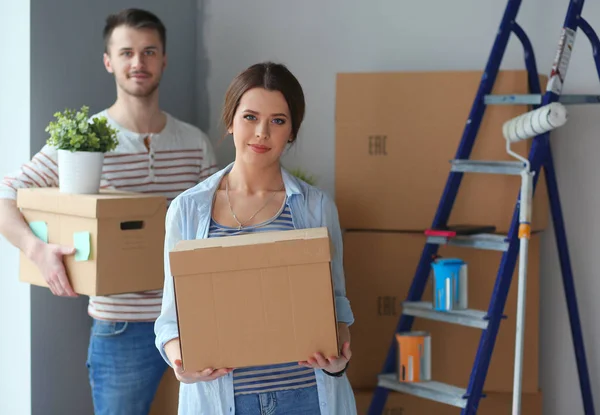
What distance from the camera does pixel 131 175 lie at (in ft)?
7.63

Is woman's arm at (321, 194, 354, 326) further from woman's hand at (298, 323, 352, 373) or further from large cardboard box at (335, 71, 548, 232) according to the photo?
large cardboard box at (335, 71, 548, 232)

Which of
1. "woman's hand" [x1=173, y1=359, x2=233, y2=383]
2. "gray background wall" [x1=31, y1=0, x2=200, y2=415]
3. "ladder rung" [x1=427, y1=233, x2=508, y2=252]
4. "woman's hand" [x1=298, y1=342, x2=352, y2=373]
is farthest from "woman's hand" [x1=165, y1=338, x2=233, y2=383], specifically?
"ladder rung" [x1=427, y1=233, x2=508, y2=252]

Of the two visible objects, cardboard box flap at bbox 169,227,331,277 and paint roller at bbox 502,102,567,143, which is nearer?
cardboard box flap at bbox 169,227,331,277

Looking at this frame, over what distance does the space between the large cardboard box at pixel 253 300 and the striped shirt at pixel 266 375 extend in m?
0.10

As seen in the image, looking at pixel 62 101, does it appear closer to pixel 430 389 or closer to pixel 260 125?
pixel 260 125

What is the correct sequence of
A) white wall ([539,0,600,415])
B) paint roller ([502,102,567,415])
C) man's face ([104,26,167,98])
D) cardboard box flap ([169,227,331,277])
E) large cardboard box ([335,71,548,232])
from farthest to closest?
white wall ([539,0,600,415]), large cardboard box ([335,71,548,232]), man's face ([104,26,167,98]), paint roller ([502,102,567,415]), cardboard box flap ([169,227,331,277])

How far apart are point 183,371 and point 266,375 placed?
18 centimetres

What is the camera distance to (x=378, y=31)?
2.93 meters

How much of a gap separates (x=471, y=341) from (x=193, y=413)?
129cm

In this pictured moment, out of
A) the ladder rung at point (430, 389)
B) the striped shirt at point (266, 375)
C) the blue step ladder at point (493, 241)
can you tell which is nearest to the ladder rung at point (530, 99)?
the blue step ladder at point (493, 241)

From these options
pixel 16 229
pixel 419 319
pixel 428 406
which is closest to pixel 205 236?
pixel 16 229

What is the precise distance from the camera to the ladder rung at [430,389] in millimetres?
2314

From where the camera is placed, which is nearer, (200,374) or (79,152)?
(200,374)

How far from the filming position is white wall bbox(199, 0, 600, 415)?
2678 mm
